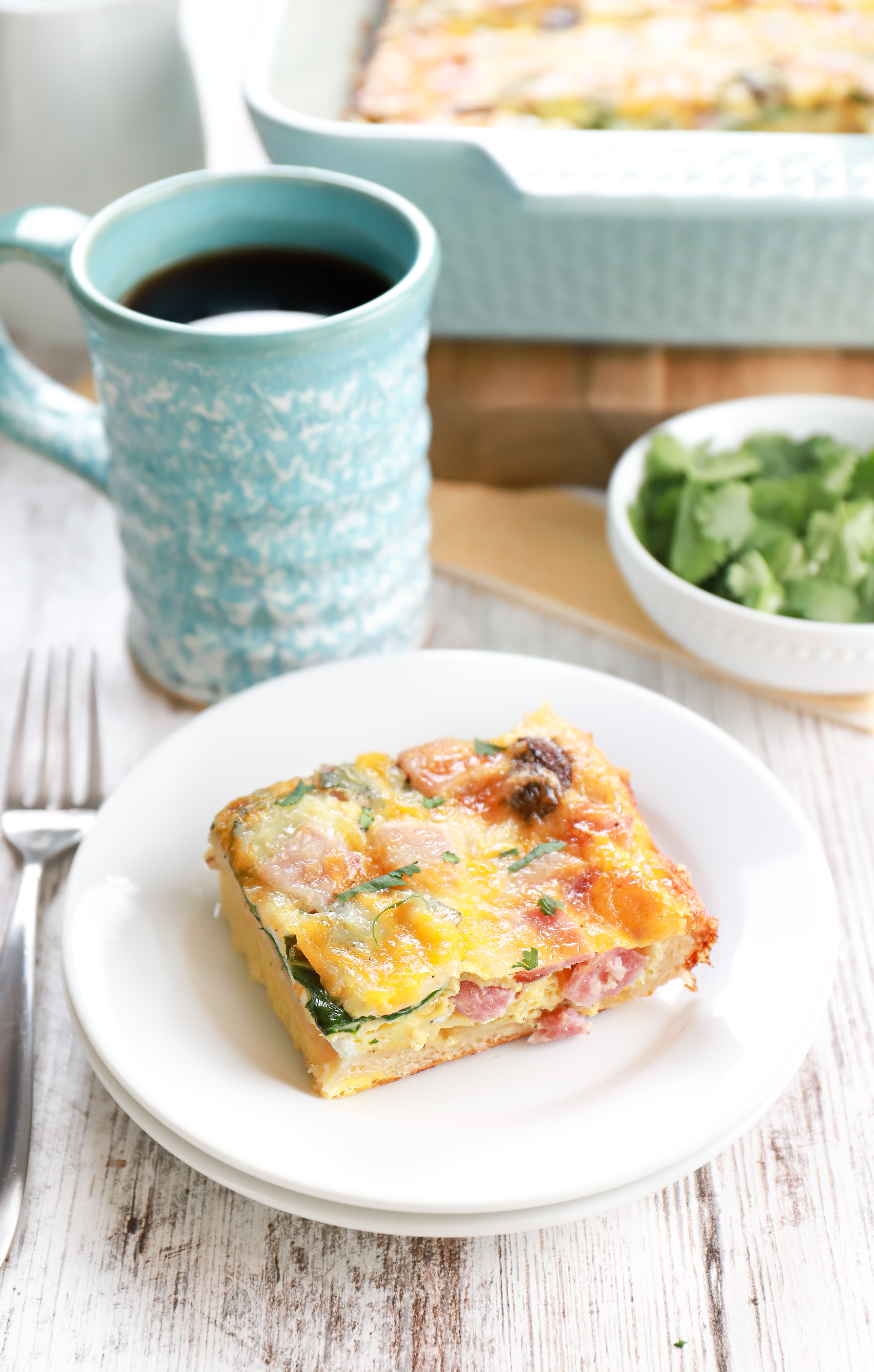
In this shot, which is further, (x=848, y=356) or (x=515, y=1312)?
(x=848, y=356)

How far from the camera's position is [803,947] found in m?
1.35

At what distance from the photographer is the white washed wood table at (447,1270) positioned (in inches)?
46.1

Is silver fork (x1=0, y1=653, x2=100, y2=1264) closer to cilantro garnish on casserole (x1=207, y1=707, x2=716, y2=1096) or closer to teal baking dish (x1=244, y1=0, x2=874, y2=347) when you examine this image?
cilantro garnish on casserole (x1=207, y1=707, x2=716, y2=1096)

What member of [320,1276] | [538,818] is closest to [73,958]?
[320,1276]

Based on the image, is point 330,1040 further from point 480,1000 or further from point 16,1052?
point 16,1052

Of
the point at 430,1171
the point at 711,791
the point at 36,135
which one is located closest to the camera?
the point at 430,1171

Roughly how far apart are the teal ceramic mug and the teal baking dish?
282mm

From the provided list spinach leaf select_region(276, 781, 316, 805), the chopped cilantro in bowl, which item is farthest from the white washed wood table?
the chopped cilantro in bowl

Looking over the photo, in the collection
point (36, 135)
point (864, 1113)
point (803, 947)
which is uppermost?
point (36, 135)

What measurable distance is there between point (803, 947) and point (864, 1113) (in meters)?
0.21

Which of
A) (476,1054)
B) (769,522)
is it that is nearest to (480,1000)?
(476,1054)

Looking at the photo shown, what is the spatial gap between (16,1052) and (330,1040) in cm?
40

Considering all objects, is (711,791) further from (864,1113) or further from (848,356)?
(848,356)

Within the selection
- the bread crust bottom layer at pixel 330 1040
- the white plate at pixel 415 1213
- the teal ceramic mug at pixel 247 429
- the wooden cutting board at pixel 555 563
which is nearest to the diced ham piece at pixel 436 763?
the bread crust bottom layer at pixel 330 1040
